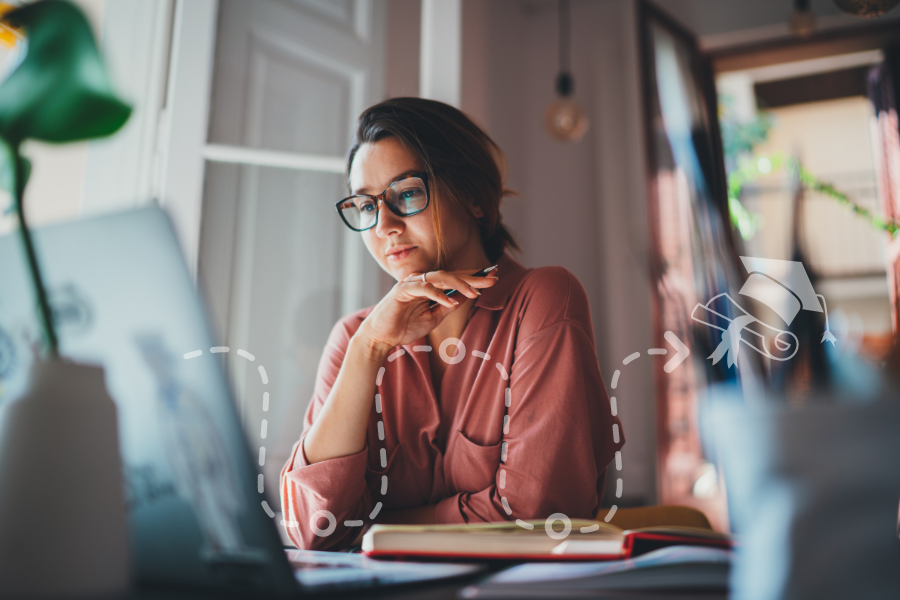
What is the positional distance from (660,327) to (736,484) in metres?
2.72

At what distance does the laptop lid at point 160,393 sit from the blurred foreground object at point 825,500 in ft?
0.80

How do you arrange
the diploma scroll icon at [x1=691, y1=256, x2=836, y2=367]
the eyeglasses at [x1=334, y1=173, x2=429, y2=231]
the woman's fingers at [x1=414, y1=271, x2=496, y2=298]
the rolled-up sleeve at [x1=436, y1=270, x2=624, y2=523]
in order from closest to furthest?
the diploma scroll icon at [x1=691, y1=256, x2=836, y2=367]
the rolled-up sleeve at [x1=436, y1=270, x2=624, y2=523]
the woman's fingers at [x1=414, y1=271, x2=496, y2=298]
the eyeglasses at [x1=334, y1=173, x2=429, y2=231]

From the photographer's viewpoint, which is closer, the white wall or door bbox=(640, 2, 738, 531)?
the white wall

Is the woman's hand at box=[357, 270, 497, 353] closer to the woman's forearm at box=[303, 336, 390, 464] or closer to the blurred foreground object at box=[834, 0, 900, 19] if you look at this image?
the woman's forearm at box=[303, 336, 390, 464]

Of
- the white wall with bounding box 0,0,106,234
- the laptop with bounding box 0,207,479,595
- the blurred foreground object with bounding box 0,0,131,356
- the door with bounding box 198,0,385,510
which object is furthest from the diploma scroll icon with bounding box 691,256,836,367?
the white wall with bounding box 0,0,106,234

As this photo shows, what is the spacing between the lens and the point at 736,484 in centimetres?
31

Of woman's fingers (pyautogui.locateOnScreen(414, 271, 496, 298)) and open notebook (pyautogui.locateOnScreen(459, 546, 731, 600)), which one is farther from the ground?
woman's fingers (pyautogui.locateOnScreen(414, 271, 496, 298))

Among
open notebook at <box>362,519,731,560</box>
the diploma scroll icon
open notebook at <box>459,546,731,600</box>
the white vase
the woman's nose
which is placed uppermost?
the woman's nose

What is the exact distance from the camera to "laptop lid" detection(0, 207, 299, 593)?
12.3 inches

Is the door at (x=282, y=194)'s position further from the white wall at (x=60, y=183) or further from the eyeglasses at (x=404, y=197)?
the eyeglasses at (x=404, y=197)

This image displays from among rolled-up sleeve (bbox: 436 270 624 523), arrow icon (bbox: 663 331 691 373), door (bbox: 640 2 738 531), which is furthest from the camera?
arrow icon (bbox: 663 331 691 373)

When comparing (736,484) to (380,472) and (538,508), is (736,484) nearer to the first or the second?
(538,508)

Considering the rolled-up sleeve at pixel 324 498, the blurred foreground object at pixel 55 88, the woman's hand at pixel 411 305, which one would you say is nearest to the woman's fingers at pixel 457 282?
the woman's hand at pixel 411 305

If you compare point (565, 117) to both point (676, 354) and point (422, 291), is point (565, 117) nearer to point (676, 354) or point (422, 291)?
point (676, 354)
